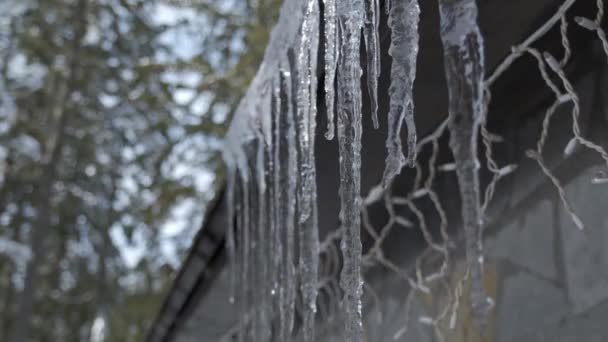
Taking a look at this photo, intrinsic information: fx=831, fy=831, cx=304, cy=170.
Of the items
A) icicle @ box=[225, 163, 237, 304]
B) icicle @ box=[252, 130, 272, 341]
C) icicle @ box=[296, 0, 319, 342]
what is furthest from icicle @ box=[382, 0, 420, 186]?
icicle @ box=[225, 163, 237, 304]

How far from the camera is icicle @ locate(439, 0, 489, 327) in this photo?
94 cm

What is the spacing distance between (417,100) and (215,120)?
4984 millimetres

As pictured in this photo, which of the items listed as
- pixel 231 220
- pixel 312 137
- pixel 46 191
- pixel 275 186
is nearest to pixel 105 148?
pixel 46 191

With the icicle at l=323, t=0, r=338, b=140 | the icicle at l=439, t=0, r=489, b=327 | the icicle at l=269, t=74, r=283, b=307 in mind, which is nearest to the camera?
the icicle at l=439, t=0, r=489, b=327

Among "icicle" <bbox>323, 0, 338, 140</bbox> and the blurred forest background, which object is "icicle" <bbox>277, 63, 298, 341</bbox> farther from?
the blurred forest background

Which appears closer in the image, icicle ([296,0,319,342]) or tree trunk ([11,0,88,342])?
icicle ([296,0,319,342])

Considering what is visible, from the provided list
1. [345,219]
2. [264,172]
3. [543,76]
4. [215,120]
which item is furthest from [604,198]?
[215,120]

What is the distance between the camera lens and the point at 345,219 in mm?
1255

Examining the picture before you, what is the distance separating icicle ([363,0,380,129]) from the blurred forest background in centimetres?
521

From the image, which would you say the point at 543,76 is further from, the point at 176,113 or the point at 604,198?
the point at 176,113

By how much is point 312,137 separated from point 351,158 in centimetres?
37

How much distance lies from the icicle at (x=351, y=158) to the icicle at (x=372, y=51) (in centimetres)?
2

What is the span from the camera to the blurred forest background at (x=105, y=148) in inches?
279

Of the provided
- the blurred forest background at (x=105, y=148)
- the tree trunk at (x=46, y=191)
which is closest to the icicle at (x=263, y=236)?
the blurred forest background at (x=105, y=148)
